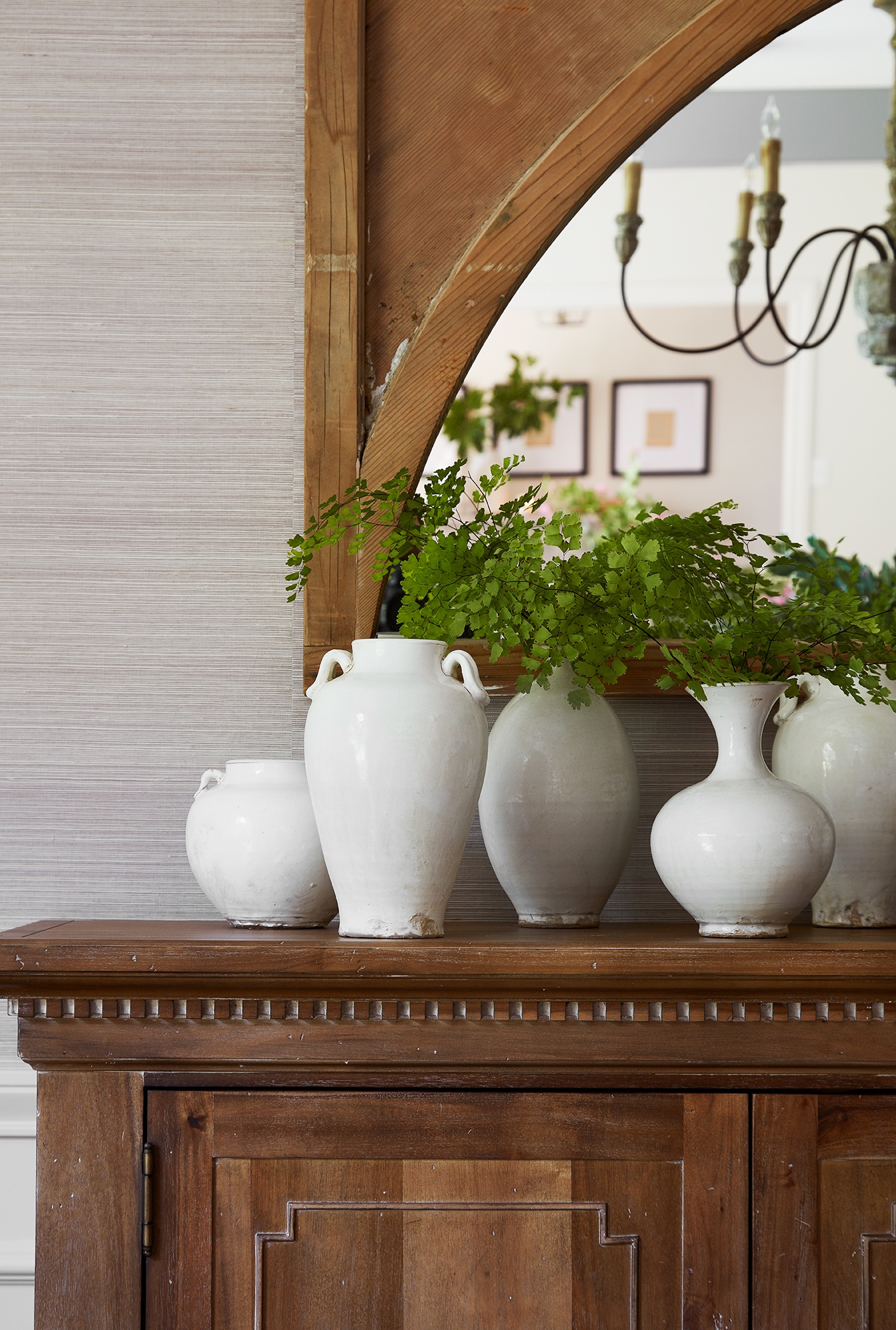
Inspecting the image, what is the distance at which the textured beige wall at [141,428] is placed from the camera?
4.13ft

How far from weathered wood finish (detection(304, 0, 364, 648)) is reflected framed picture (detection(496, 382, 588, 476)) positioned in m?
0.18

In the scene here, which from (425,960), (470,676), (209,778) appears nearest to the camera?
(425,960)

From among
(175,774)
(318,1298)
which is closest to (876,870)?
(318,1298)

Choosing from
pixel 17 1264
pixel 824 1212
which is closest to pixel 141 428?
pixel 17 1264

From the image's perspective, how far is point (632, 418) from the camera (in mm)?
1246

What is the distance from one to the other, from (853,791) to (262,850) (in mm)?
517

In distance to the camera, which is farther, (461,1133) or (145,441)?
(145,441)

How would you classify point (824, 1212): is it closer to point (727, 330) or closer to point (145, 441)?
point (727, 330)

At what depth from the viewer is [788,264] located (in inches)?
49.8

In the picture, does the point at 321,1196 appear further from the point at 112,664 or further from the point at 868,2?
the point at 868,2

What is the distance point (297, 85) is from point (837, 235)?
597 mm

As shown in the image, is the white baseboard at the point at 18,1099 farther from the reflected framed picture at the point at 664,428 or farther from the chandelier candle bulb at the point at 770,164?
the chandelier candle bulb at the point at 770,164

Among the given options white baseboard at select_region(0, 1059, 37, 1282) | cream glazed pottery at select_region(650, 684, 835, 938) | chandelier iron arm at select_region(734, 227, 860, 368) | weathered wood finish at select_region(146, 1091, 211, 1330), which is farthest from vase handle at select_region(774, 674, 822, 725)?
white baseboard at select_region(0, 1059, 37, 1282)

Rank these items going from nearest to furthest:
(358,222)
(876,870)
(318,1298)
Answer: (318,1298), (876,870), (358,222)
